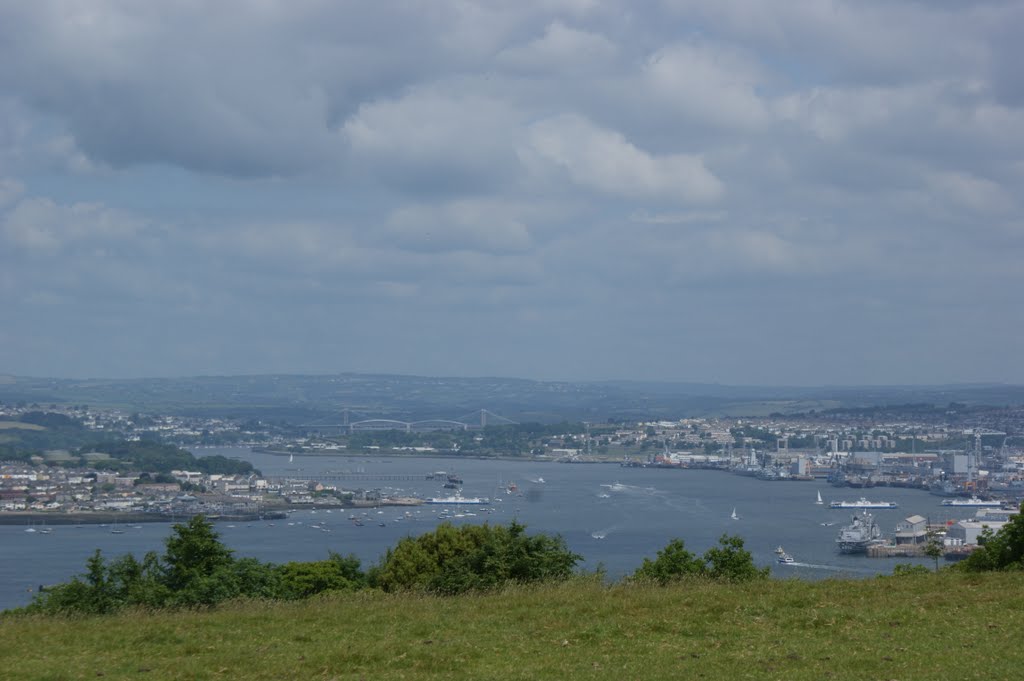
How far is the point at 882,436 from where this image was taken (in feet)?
294

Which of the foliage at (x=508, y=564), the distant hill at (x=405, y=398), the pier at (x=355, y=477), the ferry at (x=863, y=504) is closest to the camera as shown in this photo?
the foliage at (x=508, y=564)

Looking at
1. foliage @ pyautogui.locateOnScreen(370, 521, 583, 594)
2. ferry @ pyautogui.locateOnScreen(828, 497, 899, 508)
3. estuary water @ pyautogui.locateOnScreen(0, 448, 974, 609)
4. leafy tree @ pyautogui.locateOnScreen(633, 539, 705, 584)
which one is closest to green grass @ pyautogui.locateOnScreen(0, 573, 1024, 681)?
foliage @ pyautogui.locateOnScreen(370, 521, 583, 594)

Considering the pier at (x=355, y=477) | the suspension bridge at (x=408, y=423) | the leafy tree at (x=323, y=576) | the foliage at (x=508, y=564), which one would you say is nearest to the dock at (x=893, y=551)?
the leafy tree at (x=323, y=576)

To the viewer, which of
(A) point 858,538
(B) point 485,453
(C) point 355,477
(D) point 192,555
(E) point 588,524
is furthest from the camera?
(B) point 485,453

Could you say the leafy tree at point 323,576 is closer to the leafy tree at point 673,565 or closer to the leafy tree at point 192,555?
the leafy tree at point 192,555

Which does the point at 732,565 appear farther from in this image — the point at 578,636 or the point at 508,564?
the point at 578,636

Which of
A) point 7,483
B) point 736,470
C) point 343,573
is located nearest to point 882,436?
point 736,470

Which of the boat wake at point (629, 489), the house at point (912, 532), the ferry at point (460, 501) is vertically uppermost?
the house at point (912, 532)

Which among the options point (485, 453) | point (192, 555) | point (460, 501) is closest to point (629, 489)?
point (460, 501)

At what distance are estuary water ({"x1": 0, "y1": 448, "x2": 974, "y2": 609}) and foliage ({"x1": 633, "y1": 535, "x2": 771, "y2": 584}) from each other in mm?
774

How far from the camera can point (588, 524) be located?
143 ft

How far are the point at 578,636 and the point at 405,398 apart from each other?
172m

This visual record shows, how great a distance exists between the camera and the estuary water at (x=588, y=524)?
3111 centimetres

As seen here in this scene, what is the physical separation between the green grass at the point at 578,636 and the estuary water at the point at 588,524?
2490 mm
